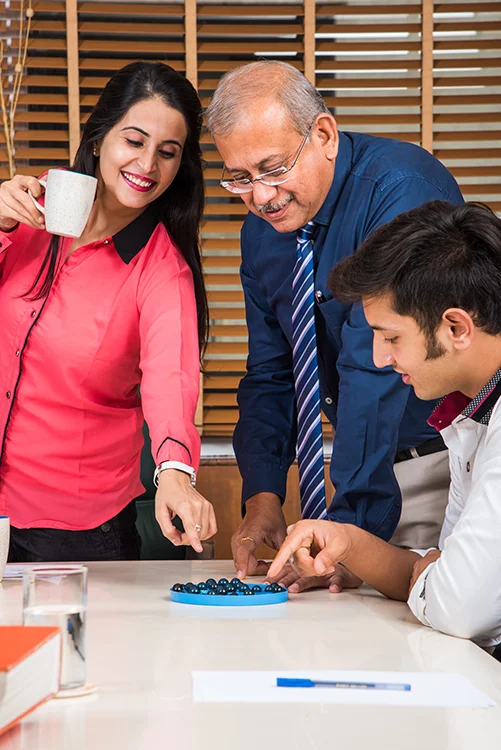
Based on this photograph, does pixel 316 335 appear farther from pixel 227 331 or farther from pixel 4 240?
pixel 227 331

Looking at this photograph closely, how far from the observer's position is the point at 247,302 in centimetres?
212

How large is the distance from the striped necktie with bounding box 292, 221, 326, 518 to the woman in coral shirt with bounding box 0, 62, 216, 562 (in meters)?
0.20

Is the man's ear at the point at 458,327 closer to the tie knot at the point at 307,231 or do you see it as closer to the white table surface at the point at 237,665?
the white table surface at the point at 237,665

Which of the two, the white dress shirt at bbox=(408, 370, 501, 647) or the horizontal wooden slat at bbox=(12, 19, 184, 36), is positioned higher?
the horizontal wooden slat at bbox=(12, 19, 184, 36)

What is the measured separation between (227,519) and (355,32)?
5.94ft

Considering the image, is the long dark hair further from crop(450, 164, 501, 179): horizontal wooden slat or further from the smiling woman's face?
crop(450, 164, 501, 179): horizontal wooden slat

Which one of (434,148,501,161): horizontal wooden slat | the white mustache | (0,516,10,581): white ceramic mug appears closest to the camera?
(0,516,10,581): white ceramic mug

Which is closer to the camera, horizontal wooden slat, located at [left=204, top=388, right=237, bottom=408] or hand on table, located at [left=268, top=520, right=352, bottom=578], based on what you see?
hand on table, located at [left=268, top=520, right=352, bottom=578]

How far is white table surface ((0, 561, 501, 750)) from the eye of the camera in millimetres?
833

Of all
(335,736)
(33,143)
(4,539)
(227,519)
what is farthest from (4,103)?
(335,736)

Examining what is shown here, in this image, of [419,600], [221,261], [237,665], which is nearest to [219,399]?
[221,261]

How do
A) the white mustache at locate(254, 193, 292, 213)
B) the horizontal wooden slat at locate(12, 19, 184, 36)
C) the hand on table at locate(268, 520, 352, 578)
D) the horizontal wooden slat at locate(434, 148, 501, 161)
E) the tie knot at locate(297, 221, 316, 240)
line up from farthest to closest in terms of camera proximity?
1. the horizontal wooden slat at locate(434, 148, 501, 161)
2. the horizontal wooden slat at locate(12, 19, 184, 36)
3. the tie knot at locate(297, 221, 316, 240)
4. the white mustache at locate(254, 193, 292, 213)
5. the hand on table at locate(268, 520, 352, 578)

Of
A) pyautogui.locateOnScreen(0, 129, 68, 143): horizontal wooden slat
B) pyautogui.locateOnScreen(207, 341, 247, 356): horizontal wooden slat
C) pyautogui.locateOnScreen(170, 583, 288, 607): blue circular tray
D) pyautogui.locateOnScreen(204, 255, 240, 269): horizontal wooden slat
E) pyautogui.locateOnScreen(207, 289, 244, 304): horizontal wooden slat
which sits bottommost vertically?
pyautogui.locateOnScreen(170, 583, 288, 607): blue circular tray

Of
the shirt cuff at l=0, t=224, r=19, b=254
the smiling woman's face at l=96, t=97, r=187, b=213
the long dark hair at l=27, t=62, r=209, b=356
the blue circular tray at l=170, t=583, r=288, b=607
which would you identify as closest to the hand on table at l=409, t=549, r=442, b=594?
the blue circular tray at l=170, t=583, r=288, b=607
